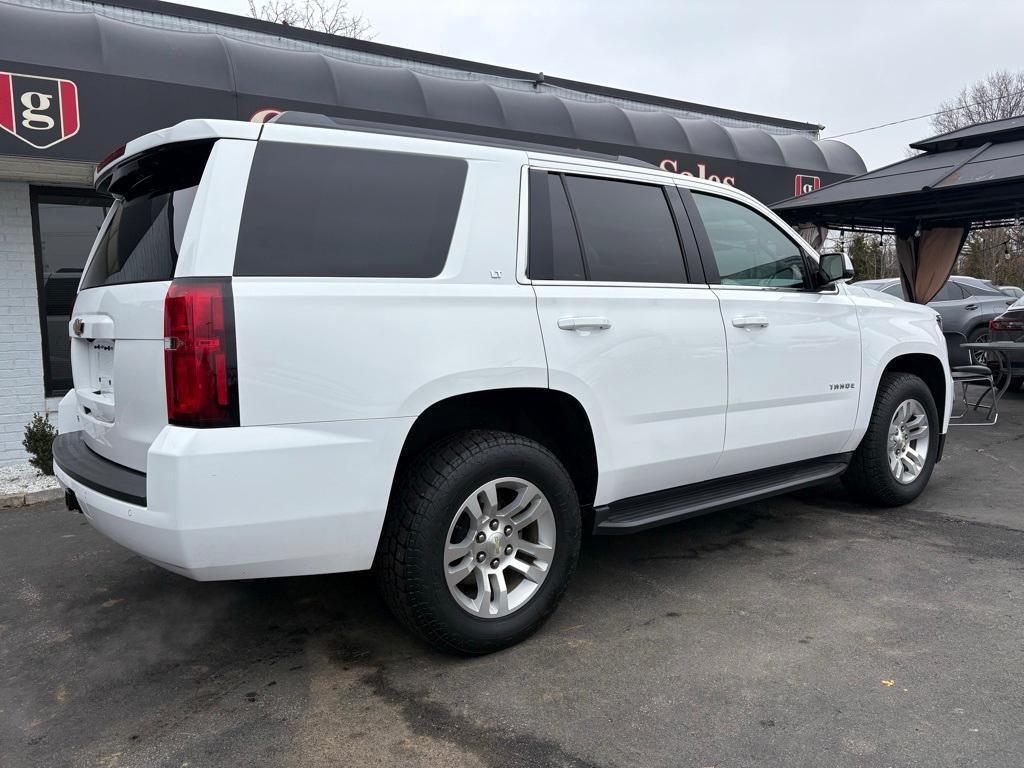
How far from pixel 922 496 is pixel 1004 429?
11.3 ft

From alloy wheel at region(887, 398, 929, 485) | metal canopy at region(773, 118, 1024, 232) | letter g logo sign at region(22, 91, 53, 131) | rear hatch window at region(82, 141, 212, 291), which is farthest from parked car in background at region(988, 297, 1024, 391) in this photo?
letter g logo sign at region(22, 91, 53, 131)

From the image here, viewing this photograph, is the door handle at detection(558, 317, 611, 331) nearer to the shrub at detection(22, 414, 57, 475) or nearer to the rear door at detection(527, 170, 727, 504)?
the rear door at detection(527, 170, 727, 504)

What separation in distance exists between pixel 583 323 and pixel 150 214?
171 cm

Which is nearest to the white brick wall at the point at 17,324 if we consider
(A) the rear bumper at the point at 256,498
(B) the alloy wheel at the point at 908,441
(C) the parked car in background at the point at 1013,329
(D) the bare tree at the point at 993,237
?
(A) the rear bumper at the point at 256,498

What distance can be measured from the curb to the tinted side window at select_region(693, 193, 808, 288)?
5.20 m

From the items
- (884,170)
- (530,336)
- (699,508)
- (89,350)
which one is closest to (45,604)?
(89,350)

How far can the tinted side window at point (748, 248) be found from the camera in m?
3.90

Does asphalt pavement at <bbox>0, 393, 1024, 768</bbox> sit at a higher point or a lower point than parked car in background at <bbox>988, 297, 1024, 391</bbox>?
lower

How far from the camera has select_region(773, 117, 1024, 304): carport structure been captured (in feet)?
29.0

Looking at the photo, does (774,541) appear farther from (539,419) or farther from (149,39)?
(149,39)

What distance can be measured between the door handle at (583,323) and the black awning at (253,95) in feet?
15.8

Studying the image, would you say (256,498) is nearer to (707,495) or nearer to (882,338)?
(707,495)

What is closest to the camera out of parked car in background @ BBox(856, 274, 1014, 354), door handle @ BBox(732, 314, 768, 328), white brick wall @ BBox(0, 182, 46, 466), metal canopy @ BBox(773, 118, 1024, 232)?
door handle @ BBox(732, 314, 768, 328)

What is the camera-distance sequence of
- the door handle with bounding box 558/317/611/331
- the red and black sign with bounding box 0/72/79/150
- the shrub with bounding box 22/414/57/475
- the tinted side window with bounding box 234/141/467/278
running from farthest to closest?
1. the shrub with bounding box 22/414/57/475
2. the red and black sign with bounding box 0/72/79/150
3. the door handle with bounding box 558/317/611/331
4. the tinted side window with bounding box 234/141/467/278
